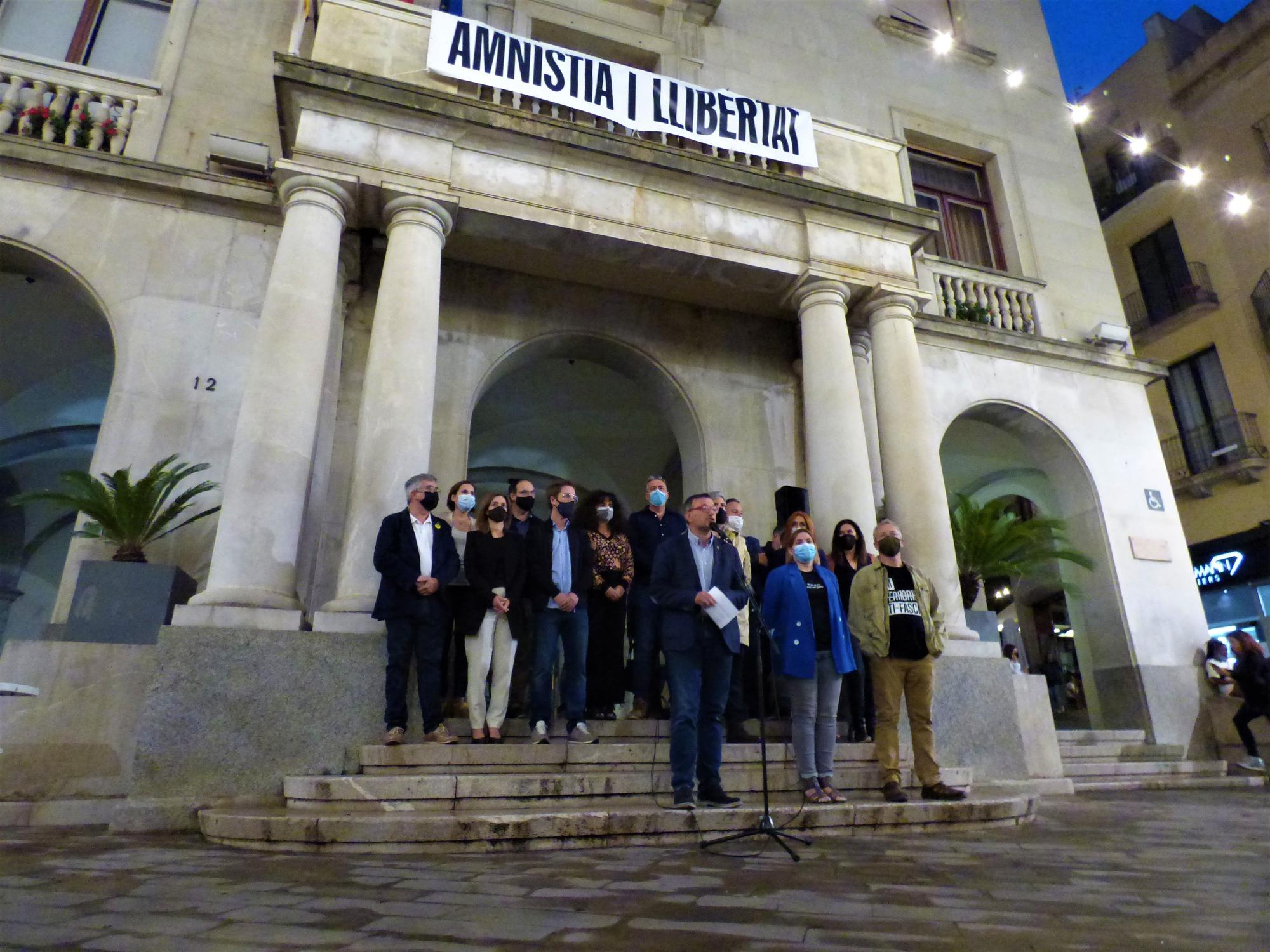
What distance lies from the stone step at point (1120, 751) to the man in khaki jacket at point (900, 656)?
15.7 feet

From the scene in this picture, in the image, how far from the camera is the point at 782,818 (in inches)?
173

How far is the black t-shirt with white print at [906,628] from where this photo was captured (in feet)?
17.3

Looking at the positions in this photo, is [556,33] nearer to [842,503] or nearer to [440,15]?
[440,15]

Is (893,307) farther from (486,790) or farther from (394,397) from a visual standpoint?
(486,790)

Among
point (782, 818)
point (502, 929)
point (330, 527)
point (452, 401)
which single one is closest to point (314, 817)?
point (502, 929)

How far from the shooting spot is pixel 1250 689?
9.35m

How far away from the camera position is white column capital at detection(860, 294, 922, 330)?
873 cm

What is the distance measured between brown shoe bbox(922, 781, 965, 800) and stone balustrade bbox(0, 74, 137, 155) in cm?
937

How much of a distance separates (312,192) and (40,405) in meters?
6.94

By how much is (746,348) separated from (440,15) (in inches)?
193

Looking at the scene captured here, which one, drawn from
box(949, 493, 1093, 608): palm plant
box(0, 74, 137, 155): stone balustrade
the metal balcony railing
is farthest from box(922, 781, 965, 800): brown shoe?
the metal balcony railing

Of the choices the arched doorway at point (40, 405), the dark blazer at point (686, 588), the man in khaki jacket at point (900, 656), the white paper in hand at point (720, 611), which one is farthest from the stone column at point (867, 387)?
the arched doorway at point (40, 405)

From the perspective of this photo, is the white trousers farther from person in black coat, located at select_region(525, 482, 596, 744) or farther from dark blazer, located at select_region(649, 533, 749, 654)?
dark blazer, located at select_region(649, 533, 749, 654)

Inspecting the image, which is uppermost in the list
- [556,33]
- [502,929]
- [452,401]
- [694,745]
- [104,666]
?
[556,33]
